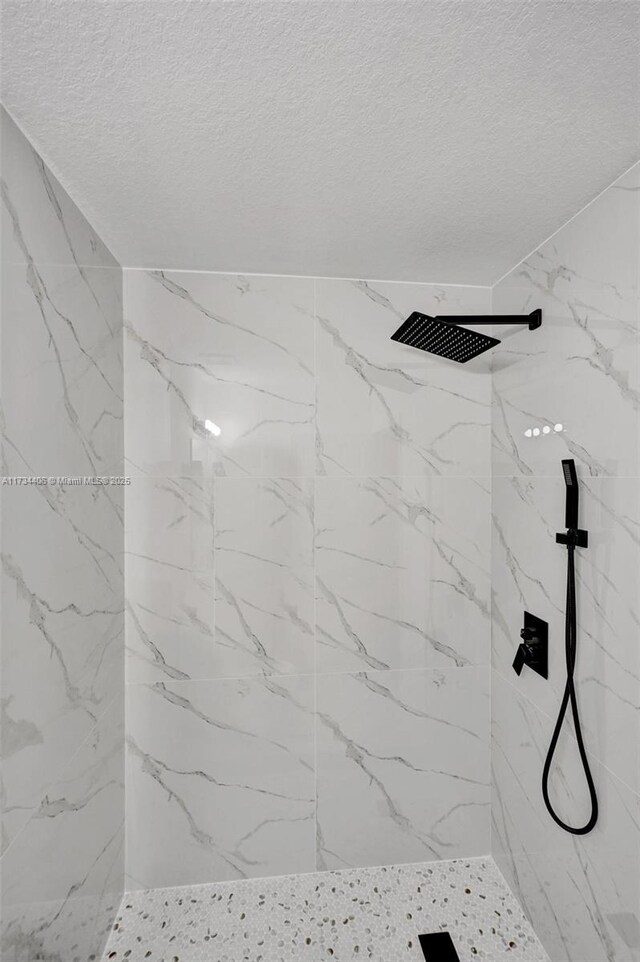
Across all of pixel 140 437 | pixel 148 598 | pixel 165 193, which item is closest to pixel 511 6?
pixel 165 193

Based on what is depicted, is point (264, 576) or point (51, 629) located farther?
point (264, 576)

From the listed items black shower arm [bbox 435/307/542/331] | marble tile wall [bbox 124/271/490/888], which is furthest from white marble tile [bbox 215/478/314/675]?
black shower arm [bbox 435/307/542/331]

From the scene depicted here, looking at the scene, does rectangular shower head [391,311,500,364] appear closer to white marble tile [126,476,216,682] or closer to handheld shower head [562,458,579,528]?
handheld shower head [562,458,579,528]

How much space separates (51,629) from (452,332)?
1.33 metres

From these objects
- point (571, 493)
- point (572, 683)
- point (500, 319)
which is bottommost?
point (572, 683)

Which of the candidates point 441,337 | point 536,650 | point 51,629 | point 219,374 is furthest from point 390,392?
point 51,629

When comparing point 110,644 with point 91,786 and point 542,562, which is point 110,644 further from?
point 542,562

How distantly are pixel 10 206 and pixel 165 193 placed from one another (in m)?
0.42

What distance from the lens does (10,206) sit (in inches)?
42.2

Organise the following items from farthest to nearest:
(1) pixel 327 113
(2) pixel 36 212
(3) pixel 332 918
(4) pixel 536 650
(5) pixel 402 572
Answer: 1. (5) pixel 402 572
2. (3) pixel 332 918
3. (4) pixel 536 650
4. (2) pixel 36 212
5. (1) pixel 327 113

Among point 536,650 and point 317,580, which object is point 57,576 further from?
point 536,650

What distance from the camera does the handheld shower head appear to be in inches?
55.6

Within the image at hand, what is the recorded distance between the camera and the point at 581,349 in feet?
4.75

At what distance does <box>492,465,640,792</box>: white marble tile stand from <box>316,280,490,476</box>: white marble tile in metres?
0.29
